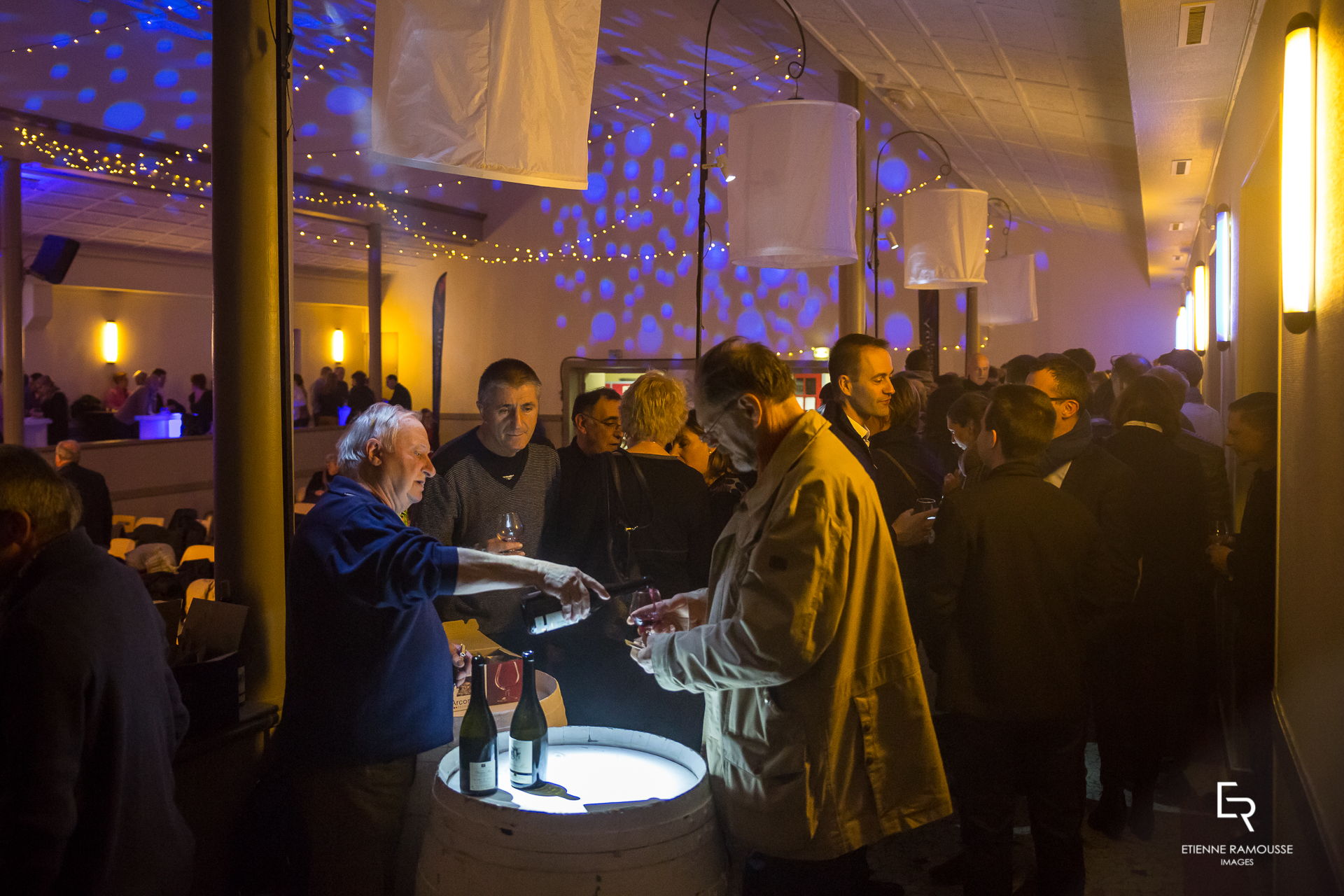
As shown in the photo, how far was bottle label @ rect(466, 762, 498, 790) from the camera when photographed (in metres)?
1.66

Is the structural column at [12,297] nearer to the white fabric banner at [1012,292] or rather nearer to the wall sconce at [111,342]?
the wall sconce at [111,342]

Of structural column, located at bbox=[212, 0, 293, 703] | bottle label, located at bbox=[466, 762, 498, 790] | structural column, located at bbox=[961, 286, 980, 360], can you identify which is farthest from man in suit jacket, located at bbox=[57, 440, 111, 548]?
structural column, located at bbox=[961, 286, 980, 360]

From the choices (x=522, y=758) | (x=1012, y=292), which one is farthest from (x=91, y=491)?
(x=1012, y=292)

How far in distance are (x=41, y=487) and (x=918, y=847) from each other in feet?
8.48

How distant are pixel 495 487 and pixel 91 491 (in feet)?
15.1

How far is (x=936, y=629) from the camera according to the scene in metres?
2.50

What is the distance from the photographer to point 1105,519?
110 inches

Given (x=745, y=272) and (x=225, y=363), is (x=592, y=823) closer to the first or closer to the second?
(x=225, y=363)

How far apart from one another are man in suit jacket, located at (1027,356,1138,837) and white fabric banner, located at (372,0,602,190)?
1.58 m

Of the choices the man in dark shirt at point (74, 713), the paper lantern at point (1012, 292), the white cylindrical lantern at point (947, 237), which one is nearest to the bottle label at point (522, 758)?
the man in dark shirt at point (74, 713)

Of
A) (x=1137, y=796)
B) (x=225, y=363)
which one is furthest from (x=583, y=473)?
(x=1137, y=796)

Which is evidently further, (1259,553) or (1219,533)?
(1219,533)

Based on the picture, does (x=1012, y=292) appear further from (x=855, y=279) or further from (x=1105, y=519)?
(x=1105, y=519)

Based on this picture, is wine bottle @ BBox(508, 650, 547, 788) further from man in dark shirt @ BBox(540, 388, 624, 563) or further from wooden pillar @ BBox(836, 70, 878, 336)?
wooden pillar @ BBox(836, 70, 878, 336)
